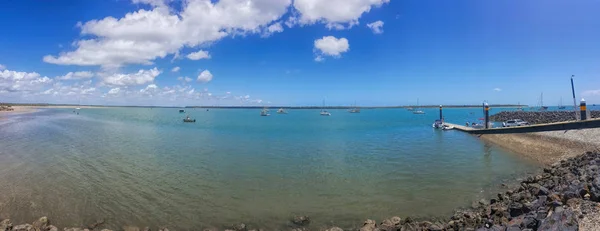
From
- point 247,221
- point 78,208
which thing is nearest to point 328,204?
point 247,221

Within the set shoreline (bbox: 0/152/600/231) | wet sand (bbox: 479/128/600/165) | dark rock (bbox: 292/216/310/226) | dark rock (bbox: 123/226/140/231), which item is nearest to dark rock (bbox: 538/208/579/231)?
shoreline (bbox: 0/152/600/231)

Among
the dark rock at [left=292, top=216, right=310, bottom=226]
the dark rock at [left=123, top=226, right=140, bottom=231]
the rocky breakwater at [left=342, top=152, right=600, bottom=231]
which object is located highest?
the rocky breakwater at [left=342, top=152, right=600, bottom=231]

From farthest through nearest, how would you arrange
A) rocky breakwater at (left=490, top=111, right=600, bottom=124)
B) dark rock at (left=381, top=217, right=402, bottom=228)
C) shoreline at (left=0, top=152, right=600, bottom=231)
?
rocky breakwater at (left=490, top=111, right=600, bottom=124) < dark rock at (left=381, top=217, right=402, bottom=228) < shoreline at (left=0, top=152, right=600, bottom=231)

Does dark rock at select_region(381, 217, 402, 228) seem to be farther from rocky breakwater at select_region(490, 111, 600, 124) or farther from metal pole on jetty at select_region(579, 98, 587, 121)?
rocky breakwater at select_region(490, 111, 600, 124)

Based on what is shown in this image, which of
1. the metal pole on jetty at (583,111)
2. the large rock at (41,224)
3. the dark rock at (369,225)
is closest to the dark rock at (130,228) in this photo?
the large rock at (41,224)

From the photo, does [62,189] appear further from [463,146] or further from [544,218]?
[463,146]

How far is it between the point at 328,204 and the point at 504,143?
31326 mm

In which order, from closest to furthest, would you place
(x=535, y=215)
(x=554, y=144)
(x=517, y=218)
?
1. (x=535, y=215)
2. (x=517, y=218)
3. (x=554, y=144)

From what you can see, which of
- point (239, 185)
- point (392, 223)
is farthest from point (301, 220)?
point (239, 185)

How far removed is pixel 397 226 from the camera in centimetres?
1219

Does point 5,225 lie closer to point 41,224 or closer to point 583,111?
point 41,224

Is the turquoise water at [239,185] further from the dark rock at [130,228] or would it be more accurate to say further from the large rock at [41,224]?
the dark rock at [130,228]

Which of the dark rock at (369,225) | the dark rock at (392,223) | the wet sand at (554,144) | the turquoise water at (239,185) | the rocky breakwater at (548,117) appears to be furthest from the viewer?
the rocky breakwater at (548,117)

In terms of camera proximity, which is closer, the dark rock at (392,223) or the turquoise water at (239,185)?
the dark rock at (392,223)
